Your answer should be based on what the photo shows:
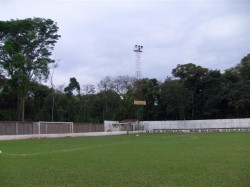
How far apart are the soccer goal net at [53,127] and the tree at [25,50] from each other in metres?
6.96

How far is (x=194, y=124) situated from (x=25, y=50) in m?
37.1

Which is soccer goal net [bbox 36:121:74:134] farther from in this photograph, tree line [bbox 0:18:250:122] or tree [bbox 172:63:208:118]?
tree [bbox 172:63:208:118]

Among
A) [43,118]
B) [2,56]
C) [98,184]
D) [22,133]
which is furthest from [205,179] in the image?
[43,118]

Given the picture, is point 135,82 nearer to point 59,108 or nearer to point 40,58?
point 59,108

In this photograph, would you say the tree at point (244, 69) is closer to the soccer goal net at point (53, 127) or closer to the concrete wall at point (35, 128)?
the concrete wall at point (35, 128)

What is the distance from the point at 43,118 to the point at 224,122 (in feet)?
111

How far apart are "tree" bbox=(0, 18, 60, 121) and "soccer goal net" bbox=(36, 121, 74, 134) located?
6960mm

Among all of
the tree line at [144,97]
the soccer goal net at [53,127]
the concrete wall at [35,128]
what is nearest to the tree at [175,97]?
the tree line at [144,97]

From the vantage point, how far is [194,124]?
7944 centimetres

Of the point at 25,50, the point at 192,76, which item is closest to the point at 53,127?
the point at 25,50

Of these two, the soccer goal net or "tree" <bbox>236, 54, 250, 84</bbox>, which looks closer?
the soccer goal net

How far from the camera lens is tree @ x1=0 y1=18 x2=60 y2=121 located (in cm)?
5575

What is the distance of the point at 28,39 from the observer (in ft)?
195

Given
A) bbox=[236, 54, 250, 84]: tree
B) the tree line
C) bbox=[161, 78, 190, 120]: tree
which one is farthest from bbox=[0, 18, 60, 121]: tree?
bbox=[236, 54, 250, 84]: tree
